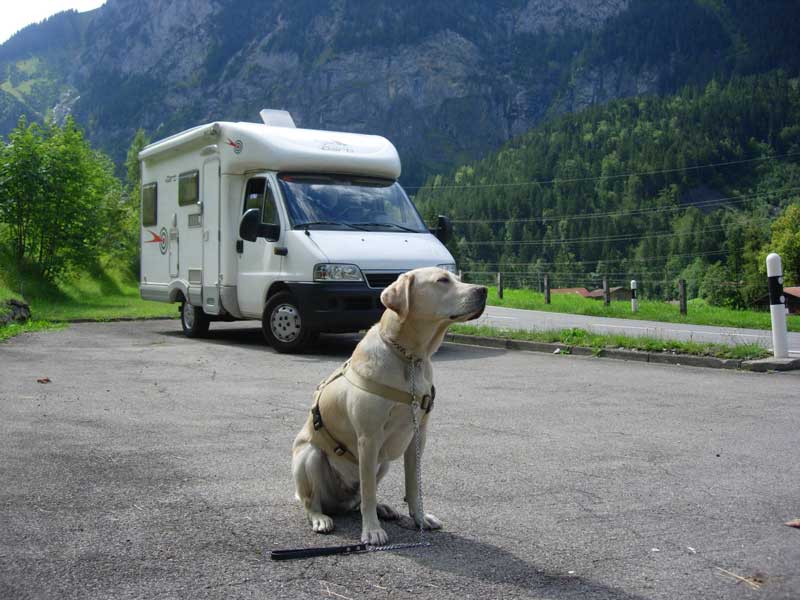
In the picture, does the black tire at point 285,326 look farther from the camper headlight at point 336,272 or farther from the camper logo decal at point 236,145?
the camper logo decal at point 236,145

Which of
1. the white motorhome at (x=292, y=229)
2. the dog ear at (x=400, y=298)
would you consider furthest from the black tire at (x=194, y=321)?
the dog ear at (x=400, y=298)

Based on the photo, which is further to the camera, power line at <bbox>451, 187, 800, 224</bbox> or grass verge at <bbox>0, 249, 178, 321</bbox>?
power line at <bbox>451, 187, 800, 224</bbox>

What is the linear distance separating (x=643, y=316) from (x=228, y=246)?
11.9 m

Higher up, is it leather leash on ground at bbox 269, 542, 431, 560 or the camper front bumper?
the camper front bumper

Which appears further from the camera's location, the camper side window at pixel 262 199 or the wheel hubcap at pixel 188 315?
the wheel hubcap at pixel 188 315

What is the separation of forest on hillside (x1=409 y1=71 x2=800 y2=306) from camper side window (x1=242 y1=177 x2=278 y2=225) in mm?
94541

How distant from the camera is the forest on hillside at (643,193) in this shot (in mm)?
111812

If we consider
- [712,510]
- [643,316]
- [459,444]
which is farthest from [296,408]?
[643,316]

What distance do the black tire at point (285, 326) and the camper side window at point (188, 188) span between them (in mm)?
2805

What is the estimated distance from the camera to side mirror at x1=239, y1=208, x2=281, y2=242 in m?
11.7

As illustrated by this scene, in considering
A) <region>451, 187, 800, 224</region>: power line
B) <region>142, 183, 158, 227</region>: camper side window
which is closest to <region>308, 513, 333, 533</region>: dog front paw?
<region>142, 183, 158, 227</region>: camper side window

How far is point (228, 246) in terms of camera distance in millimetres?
12703

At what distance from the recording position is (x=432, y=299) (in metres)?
3.65

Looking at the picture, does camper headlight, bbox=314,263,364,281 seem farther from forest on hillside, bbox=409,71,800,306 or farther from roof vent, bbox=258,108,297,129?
forest on hillside, bbox=409,71,800,306
